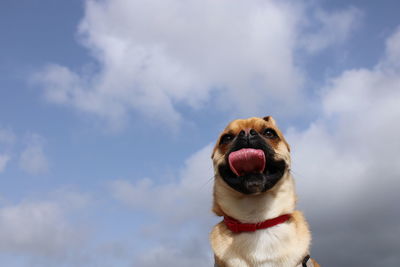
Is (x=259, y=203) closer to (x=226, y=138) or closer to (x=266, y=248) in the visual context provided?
(x=266, y=248)

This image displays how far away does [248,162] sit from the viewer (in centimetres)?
659

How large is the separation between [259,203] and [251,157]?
0.83 m

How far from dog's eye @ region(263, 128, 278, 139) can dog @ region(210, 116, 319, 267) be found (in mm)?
416

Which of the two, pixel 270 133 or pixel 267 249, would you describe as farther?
pixel 270 133

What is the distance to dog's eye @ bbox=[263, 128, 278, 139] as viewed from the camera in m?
7.49

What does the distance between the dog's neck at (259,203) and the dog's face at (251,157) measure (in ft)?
0.73

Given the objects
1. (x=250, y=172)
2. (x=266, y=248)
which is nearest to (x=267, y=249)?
(x=266, y=248)

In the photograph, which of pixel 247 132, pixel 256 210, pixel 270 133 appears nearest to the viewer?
pixel 256 210

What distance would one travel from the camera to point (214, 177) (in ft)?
24.5

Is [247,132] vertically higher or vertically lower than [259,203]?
higher

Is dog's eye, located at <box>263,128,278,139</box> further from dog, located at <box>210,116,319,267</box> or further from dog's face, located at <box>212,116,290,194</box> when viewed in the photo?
dog, located at <box>210,116,319,267</box>

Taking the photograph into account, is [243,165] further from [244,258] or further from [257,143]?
[244,258]

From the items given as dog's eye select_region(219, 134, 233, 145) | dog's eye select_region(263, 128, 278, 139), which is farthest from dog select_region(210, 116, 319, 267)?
dog's eye select_region(263, 128, 278, 139)

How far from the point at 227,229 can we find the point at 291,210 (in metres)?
1.17
